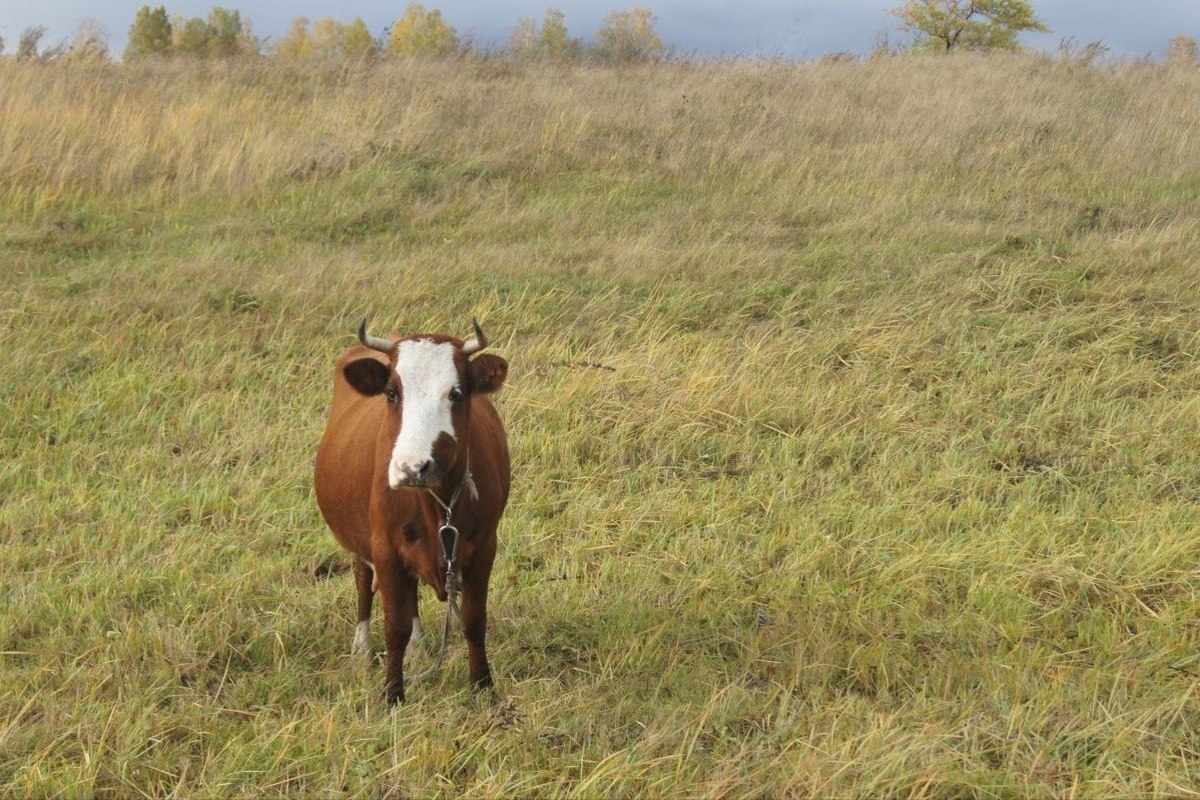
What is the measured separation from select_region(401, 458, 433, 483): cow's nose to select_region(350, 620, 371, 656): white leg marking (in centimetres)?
139

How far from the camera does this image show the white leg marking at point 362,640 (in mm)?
4896

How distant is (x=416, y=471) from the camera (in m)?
3.77

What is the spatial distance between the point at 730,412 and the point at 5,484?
4217 millimetres

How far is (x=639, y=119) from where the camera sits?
561 inches

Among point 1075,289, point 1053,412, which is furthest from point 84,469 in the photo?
point 1075,289

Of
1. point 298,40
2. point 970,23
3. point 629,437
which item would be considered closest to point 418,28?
point 298,40

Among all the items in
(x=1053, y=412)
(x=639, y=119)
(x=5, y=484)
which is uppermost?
(x=639, y=119)

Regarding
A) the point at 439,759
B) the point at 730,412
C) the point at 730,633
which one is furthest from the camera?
the point at 730,412

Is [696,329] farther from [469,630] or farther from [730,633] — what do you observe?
[469,630]

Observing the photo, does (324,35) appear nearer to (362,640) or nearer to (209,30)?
(209,30)

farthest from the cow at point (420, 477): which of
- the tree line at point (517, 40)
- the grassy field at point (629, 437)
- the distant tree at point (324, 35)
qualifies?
the distant tree at point (324, 35)

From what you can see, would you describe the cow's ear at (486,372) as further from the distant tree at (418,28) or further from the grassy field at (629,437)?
the distant tree at (418,28)

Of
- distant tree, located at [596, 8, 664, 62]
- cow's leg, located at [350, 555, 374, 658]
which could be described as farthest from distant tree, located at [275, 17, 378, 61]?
cow's leg, located at [350, 555, 374, 658]

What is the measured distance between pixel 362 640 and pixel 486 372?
150cm
